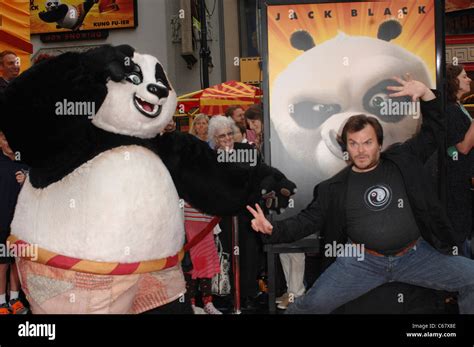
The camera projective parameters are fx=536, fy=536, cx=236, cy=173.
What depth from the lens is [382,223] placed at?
1.96 meters

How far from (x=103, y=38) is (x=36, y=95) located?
83.0 inches

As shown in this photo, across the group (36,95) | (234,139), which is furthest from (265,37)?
(36,95)

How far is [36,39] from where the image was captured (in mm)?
4984

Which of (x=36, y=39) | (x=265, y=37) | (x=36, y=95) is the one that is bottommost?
(x=36, y=95)

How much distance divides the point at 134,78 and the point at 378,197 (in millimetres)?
972

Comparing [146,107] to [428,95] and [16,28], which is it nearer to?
[428,95]

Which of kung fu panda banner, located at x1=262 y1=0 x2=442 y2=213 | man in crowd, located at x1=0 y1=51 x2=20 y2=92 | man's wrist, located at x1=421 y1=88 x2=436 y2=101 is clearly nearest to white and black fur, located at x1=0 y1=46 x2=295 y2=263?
kung fu panda banner, located at x1=262 y1=0 x2=442 y2=213

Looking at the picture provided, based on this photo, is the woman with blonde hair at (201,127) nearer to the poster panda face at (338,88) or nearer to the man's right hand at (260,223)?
the poster panda face at (338,88)

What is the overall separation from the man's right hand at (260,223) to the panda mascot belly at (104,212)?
1.13 feet

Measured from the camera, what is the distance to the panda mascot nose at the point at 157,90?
1766mm

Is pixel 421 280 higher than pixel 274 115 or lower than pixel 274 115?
lower

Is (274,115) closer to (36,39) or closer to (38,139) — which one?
(38,139)

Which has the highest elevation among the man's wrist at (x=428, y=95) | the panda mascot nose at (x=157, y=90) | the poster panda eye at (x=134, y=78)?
the poster panda eye at (x=134, y=78)

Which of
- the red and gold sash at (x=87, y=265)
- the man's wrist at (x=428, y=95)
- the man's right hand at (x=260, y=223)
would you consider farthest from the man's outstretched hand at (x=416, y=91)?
the red and gold sash at (x=87, y=265)
